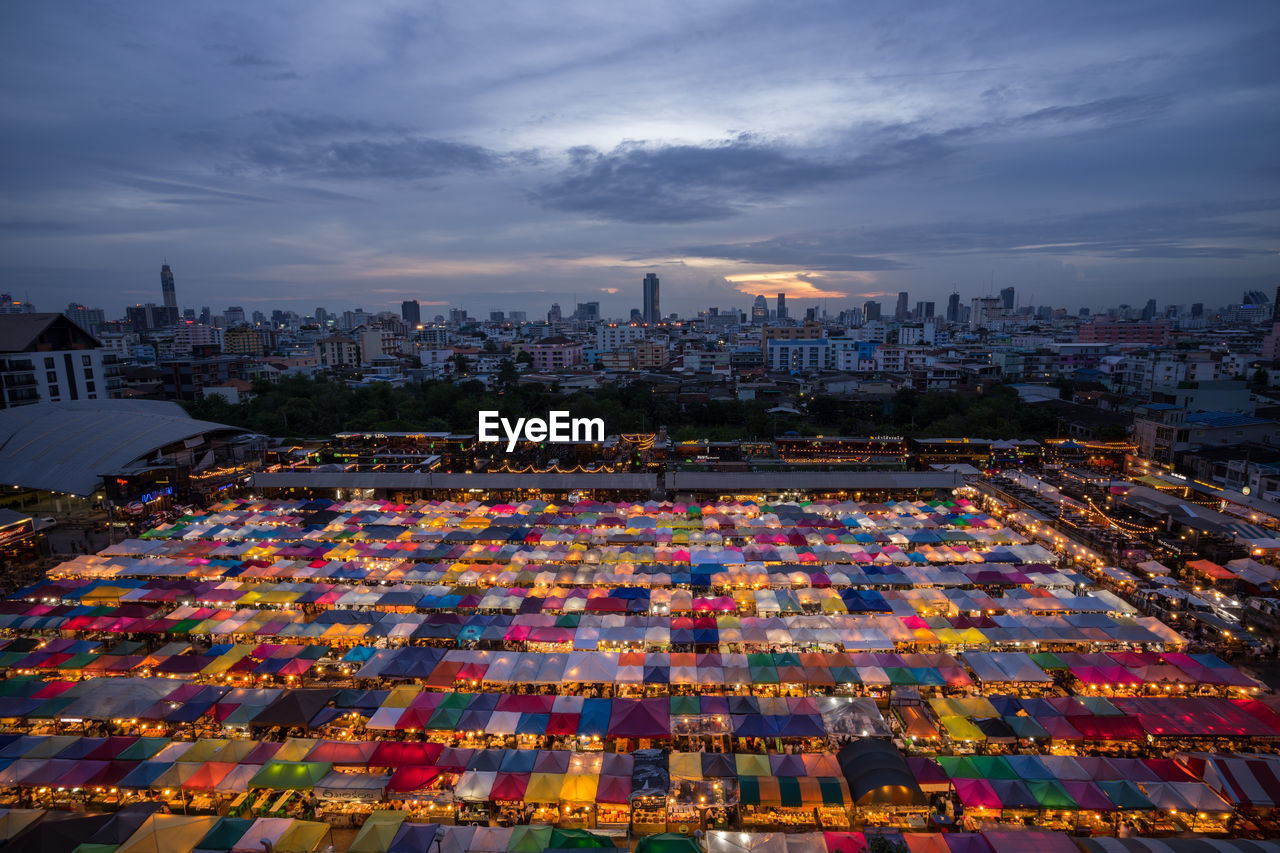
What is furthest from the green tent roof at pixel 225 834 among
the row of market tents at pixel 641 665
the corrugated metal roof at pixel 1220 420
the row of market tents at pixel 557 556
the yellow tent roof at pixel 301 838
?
the corrugated metal roof at pixel 1220 420

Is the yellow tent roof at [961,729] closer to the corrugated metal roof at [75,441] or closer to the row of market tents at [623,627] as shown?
the row of market tents at [623,627]

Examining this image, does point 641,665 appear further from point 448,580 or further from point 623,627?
point 448,580

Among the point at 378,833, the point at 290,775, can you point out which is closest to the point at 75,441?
the point at 290,775

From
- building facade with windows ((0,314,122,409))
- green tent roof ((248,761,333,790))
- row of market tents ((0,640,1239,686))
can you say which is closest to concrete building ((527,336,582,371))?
building facade with windows ((0,314,122,409))

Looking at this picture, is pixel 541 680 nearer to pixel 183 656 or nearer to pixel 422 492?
pixel 183 656

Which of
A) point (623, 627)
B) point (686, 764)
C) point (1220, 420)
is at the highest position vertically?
point (1220, 420)

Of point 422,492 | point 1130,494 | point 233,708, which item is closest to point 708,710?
point 233,708

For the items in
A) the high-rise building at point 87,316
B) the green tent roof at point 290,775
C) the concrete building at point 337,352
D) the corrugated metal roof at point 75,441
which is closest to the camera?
the green tent roof at point 290,775
